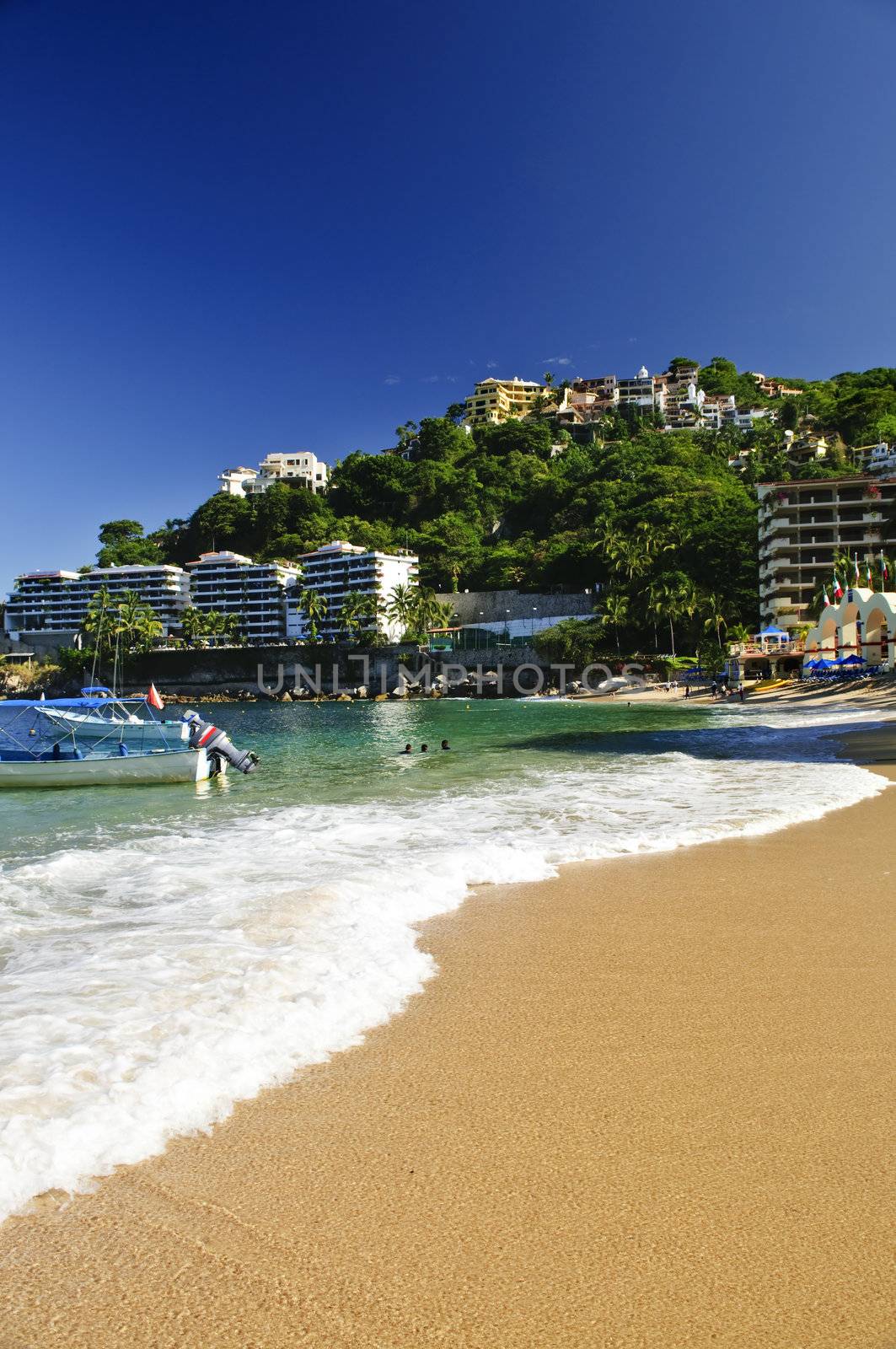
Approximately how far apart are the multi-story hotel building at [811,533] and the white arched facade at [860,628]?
2313 centimetres

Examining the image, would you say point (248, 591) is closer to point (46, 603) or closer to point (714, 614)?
point (46, 603)

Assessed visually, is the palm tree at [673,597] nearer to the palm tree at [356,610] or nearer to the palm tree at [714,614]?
the palm tree at [714,614]

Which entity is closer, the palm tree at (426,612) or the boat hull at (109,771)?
the boat hull at (109,771)

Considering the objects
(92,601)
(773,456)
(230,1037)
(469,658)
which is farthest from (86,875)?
(92,601)

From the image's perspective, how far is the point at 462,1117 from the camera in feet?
12.3

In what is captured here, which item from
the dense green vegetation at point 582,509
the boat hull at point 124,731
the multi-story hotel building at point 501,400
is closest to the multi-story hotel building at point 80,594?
the dense green vegetation at point 582,509

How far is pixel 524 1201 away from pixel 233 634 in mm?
122959

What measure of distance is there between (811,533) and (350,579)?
59.2m

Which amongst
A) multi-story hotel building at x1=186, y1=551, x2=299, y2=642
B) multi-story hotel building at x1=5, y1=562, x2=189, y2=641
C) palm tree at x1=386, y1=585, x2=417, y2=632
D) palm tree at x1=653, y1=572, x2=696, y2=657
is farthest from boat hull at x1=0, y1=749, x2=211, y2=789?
multi-story hotel building at x1=5, y1=562, x2=189, y2=641

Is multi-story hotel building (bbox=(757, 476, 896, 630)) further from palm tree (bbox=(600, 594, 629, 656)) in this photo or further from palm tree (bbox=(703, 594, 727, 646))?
palm tree (bbox=(600, 594, 629, 656))

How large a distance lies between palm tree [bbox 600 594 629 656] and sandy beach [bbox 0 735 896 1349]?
80092mm

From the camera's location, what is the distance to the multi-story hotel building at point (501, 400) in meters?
160

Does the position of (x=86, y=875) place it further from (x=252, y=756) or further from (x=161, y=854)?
(x=252, y=756)

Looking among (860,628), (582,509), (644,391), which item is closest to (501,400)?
(644,391)
